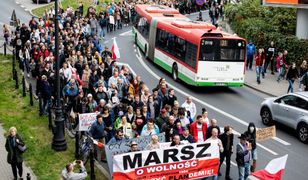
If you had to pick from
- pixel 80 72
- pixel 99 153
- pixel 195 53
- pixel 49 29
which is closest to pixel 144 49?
pixel 49 29

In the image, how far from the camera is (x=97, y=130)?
47.2ft

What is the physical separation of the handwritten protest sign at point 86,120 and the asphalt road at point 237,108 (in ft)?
14.1

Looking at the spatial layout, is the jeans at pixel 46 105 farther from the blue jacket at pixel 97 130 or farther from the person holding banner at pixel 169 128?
the person holding banner at pixel 169 128

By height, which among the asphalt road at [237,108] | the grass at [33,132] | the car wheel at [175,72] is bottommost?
the asphalt road at [237,108]

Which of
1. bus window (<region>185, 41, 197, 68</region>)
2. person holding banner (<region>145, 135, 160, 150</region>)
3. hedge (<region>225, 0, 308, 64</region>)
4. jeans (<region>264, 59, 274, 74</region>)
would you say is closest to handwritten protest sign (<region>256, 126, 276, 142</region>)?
person holding banner (<region>145, 135, 160, 150</region>)

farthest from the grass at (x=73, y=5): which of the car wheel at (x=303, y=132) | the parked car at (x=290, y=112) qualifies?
the car wheel at (x=303, y=132)

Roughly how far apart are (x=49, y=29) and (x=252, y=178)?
18.3 meters

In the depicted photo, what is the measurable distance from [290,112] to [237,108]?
414cm

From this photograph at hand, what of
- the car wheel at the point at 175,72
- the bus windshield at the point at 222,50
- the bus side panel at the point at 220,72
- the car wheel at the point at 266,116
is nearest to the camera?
the car wheel at the point at 266,116

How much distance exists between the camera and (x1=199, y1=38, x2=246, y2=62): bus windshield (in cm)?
2409

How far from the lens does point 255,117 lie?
829 inches

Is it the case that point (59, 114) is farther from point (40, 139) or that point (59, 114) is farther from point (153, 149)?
point (153, 149)

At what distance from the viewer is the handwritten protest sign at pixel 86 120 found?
50.7 feet

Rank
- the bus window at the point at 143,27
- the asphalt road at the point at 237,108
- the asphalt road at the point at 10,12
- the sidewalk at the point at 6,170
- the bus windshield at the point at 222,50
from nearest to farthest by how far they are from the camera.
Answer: the sidewalk at the point at 6,170
the asphalt road at the point at 237,108
the bus windshield at the point at 222,50
the bus window at the point at 143,27
the asphalt road at the point at 10,12
